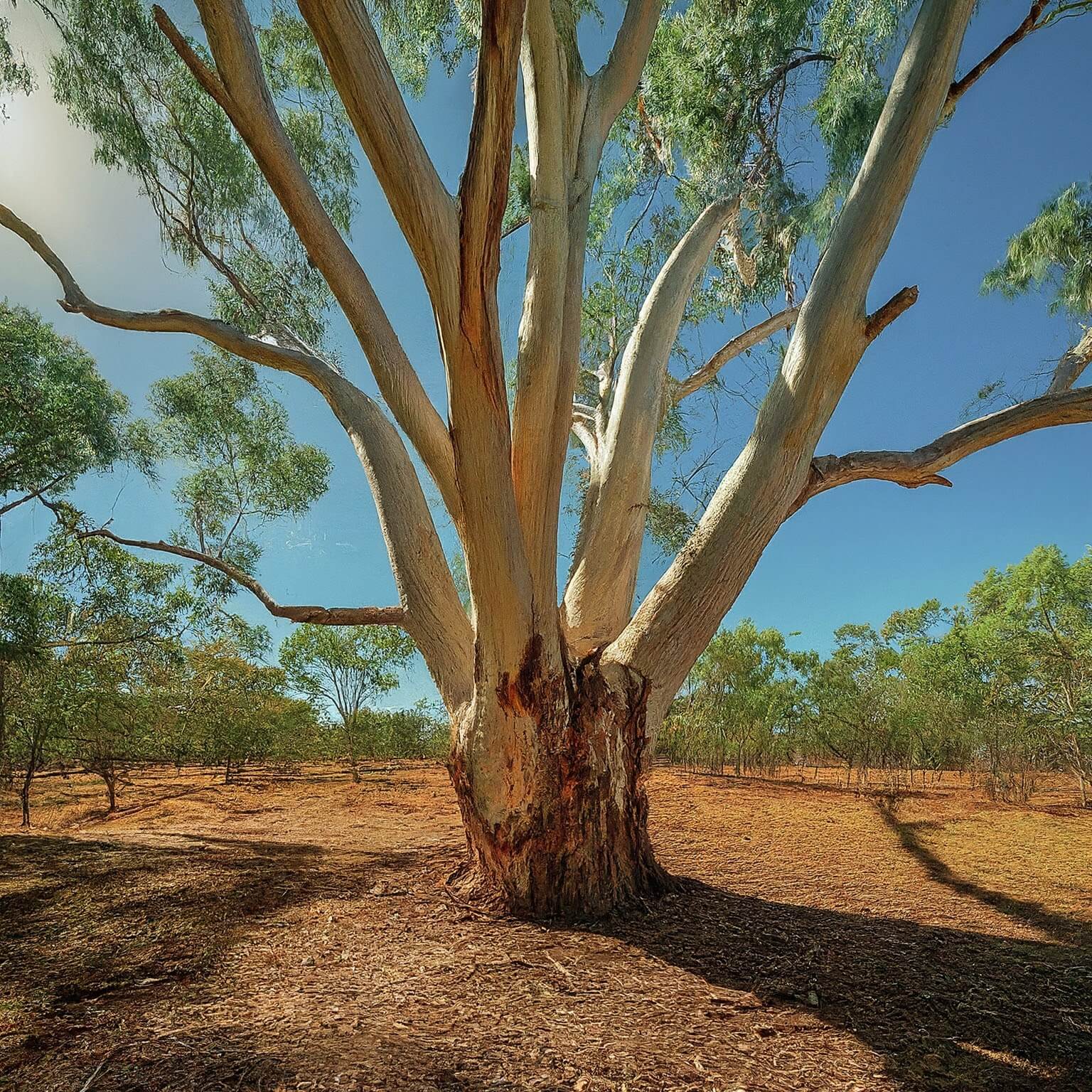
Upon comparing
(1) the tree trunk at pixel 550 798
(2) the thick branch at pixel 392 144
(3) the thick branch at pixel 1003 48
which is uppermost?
(3) the thick branch at pixel 1003 48

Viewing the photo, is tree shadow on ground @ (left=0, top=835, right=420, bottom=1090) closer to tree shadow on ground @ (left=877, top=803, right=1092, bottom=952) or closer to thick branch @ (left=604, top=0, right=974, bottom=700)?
thick branch @ (left=604, top=0, right=974, bottom=700)

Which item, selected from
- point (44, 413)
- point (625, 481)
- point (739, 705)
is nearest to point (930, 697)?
point (739, 705)

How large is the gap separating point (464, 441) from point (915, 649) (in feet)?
32.2

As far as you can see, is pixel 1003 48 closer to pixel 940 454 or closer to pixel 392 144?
pixel 940 454

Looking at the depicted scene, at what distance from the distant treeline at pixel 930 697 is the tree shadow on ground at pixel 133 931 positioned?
7175 millimetres

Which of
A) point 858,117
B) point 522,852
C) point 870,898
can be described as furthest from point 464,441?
point 858,117

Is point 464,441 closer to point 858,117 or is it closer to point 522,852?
point 522,852

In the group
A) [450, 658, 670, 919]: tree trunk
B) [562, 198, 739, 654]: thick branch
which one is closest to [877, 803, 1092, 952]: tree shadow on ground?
[450, 658, 670, 919]: tree trunk

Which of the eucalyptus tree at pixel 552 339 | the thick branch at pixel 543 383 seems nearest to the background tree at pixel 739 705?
the eucalyptus tree at pixel 552 339

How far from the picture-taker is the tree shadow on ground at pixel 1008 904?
7.79 feet

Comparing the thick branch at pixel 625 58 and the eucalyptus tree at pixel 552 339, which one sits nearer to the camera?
the eucalyptus tree at pixel 552 339

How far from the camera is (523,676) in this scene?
89.3 inches

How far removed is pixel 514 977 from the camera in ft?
5.67

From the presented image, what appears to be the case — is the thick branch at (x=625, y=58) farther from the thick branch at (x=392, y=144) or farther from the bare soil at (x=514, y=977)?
the bare soil at (x=514, y=977)
